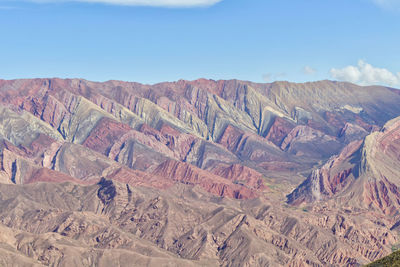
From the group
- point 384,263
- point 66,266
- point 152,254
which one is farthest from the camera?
point 152,254

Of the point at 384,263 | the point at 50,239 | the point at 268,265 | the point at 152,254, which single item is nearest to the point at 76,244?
the point at 50,239

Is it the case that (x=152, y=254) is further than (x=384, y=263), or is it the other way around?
(x=152, y=254)

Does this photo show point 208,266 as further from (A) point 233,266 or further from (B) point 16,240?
(B) point 16,240

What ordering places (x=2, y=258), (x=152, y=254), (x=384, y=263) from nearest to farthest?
(x=384, y=263), (x=2, y=258), (x=152, y=254)

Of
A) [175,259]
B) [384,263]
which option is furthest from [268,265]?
[384,263]

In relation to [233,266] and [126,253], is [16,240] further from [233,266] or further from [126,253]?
[233,266]

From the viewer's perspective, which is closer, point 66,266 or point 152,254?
point 66,266

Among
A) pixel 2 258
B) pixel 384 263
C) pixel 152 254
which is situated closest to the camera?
pixel 384 263

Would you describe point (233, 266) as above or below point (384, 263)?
below

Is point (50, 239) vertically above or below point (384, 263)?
below
